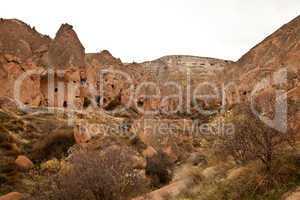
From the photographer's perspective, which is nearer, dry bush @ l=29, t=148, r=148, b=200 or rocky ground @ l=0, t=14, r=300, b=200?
rocky ground @ l=0, t=14, r=300, b=200

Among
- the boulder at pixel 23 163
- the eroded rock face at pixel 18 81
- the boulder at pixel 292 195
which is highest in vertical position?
the eroded rock face at pixel 18 81

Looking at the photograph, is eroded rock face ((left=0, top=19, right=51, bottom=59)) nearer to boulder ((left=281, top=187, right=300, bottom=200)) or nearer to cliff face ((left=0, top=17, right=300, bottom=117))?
cliff face ((left=0, top=17, right=300, bottom=117))

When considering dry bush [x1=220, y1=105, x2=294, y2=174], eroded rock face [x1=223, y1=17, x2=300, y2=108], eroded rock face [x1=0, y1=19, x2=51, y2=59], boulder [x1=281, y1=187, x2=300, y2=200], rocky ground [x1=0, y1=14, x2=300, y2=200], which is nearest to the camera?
boulder [x1=281, y1=187, x2=300, y2=200]

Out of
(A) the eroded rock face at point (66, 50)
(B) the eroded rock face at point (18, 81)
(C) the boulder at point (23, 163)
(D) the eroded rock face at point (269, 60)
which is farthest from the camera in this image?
(A) the eroded rock face at point (66, 50)

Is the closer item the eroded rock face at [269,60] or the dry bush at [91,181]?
the dry bush at [91,181]

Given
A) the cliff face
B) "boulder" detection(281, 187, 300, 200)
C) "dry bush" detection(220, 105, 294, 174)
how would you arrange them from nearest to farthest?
"boulder" detection(281, 187, 300, 200), "dry bush" detection(220, 105, 294, 174), the cliff face

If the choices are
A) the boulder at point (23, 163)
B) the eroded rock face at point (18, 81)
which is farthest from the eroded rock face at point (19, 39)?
the boulder at point (23, 163)

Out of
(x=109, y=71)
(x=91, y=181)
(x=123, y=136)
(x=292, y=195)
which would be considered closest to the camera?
(x=292, y=195)

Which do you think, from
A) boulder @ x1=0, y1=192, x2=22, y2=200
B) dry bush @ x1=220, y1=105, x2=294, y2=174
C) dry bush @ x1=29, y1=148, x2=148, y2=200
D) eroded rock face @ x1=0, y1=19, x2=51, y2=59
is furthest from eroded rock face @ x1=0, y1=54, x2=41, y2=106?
dry bush @ x1=220, y1=105, x2=294, y2=174

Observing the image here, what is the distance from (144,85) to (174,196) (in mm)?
60485

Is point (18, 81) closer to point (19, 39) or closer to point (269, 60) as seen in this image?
point (19, 39)

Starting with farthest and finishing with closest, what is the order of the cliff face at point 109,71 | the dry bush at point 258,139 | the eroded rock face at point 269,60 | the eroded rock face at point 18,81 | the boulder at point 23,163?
1. the cliff face at point 109,71
2. the eroded rock face at point 269,60
3. the eroded rock face at point 18,81
4. the boulder at point 23,163
5. the dry bush at point 258,139

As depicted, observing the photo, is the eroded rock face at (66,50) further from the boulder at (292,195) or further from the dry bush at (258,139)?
the boulder at (292,195)

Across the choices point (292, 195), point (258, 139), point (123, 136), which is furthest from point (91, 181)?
point (123, 136)
